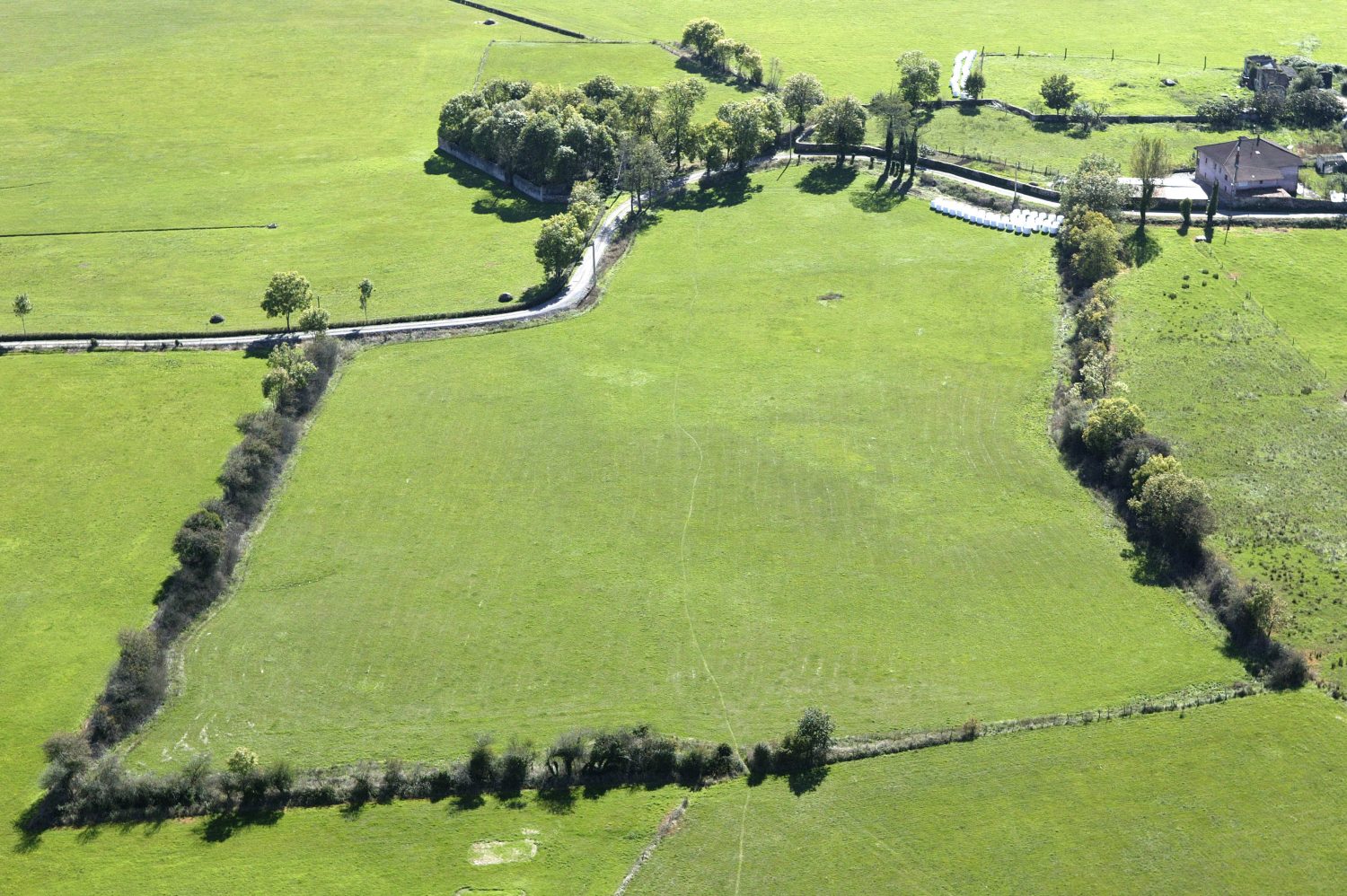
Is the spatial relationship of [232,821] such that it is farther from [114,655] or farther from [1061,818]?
[1061,818]

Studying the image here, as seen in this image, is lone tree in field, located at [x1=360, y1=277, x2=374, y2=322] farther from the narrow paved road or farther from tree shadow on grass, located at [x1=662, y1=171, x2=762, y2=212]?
tree shadow on grass, located at [x1=662, y1=171, x2=762, y2=212]

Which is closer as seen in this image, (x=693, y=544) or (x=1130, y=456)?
(x=693, y=544)

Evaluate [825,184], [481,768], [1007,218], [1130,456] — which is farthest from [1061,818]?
[825,184]

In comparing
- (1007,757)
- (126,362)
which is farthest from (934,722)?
(126,362)

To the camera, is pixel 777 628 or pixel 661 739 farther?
pixel 777 628

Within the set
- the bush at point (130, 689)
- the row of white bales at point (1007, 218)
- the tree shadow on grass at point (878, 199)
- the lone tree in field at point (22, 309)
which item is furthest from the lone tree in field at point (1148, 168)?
the lone tree in field at point (22, 309)

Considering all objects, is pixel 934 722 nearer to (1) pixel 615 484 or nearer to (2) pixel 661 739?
(2) pixel 661 739

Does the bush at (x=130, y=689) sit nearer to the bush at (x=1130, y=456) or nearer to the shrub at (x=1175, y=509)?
the shrub at (x=1175, y=509)
